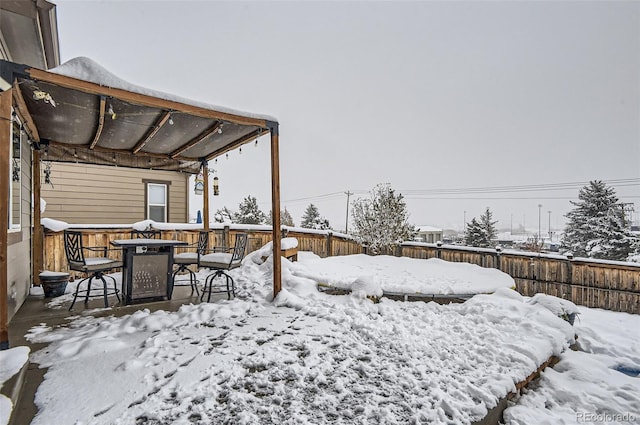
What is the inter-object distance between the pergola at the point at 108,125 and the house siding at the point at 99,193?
1909mm

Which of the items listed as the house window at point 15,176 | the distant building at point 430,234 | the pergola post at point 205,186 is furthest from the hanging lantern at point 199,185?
the distant building at point 430,234

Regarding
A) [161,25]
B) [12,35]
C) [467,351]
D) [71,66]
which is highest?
[161,25]

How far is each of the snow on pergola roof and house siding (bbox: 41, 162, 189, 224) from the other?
1.93 meters

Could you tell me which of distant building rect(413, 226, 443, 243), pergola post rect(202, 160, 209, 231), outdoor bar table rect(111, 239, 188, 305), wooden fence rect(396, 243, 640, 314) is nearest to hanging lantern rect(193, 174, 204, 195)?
pergola post rect(202, 160, 209, 231)

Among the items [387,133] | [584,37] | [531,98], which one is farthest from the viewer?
[387,133]

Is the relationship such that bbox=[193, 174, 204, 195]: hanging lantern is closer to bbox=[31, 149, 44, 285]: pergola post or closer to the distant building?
bbox=[31, 149, 44, 285]: pergola post

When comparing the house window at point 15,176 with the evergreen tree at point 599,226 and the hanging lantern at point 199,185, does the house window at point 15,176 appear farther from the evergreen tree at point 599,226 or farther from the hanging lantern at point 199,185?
the evergreen tree at point 599,226

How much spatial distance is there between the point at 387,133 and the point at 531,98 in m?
10.8

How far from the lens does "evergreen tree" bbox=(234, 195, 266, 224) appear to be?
20916mm

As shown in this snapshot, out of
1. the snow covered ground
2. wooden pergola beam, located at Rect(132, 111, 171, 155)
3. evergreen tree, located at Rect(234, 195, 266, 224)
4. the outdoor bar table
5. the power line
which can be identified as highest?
the power line

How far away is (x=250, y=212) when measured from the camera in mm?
21312

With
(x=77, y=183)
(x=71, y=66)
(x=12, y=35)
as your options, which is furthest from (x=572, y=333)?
(x=77, y=183)

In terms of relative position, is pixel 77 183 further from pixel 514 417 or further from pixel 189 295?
pixel 514 417

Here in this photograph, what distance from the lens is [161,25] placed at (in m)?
10.5
